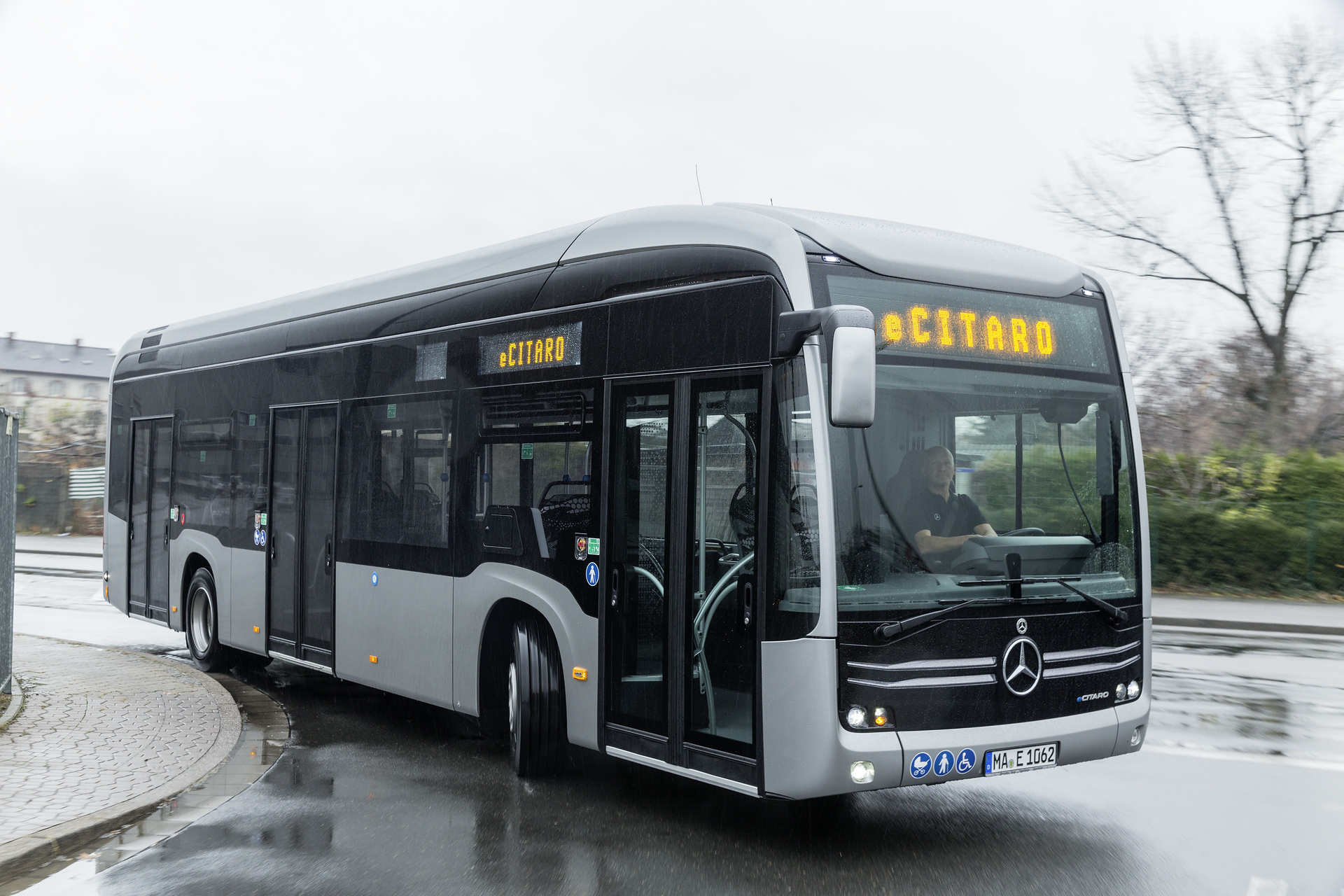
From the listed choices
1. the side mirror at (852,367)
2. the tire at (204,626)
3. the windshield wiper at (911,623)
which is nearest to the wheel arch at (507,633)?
the windshield wiper at (911,623)

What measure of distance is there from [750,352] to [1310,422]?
21.9 m

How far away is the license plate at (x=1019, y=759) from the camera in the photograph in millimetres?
5559

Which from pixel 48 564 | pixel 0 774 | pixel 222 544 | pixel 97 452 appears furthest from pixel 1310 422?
pixel 97 452

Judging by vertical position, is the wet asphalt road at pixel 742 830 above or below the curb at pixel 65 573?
below

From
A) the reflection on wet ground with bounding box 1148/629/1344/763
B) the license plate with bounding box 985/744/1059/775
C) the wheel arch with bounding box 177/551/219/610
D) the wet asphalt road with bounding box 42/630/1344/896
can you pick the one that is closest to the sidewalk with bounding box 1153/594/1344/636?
the reflection on wet ground with bounding box 1148/629/1344/763

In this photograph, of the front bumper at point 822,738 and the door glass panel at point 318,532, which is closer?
the front bumper at point 822,738

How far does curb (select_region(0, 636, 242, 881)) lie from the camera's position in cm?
557

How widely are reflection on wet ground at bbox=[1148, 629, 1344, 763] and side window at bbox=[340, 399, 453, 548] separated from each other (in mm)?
5134

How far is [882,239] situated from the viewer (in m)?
6.00

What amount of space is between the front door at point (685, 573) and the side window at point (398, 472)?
77.1 inches

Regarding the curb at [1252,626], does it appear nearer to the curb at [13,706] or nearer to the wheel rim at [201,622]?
the wheel rim at [201,622]

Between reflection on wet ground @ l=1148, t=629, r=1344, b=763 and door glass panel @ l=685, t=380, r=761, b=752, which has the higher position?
door glass panel @ l=685, t=380, r=761, b=752

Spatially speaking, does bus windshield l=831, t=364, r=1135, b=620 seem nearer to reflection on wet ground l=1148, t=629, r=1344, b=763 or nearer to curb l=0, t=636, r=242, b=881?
reflection on wet ground l=1148, t=629, r=1344, b=763

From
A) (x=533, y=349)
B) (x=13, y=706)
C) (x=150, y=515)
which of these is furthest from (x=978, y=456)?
(x=150, y=515)
